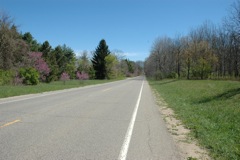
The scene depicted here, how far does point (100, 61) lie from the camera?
9069 centimetres

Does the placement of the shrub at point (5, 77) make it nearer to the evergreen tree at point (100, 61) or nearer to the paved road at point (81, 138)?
the paved road at point (81, 138)

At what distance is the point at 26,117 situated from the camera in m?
9.65

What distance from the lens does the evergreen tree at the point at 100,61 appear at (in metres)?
90.6

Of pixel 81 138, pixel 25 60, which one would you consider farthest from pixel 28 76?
pixel 81 138

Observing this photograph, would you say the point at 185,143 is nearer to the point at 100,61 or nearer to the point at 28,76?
the point at 28,76

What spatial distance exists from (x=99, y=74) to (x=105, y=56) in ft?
22.6

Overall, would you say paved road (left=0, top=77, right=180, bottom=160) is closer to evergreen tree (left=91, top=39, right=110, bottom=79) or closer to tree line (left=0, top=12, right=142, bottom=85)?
tree line (left=0, top=12, right=142, bottom=85)

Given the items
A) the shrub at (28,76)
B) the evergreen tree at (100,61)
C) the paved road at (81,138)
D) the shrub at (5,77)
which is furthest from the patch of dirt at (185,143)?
the evergreen tree at (100,61)

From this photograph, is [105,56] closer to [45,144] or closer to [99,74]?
[99,74]

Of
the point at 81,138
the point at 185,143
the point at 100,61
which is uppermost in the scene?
the point at 100,61

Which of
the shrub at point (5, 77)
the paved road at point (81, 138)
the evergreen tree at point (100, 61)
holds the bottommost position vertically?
the paved road at point (81, 138)

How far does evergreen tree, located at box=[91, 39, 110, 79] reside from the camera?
90.6 meters

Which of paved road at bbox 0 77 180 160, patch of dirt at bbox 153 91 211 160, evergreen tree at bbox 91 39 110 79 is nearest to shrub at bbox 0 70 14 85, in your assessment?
paved road at bbox 0 77 180 160

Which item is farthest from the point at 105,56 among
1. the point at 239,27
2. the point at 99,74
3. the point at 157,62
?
the point at 239,27
